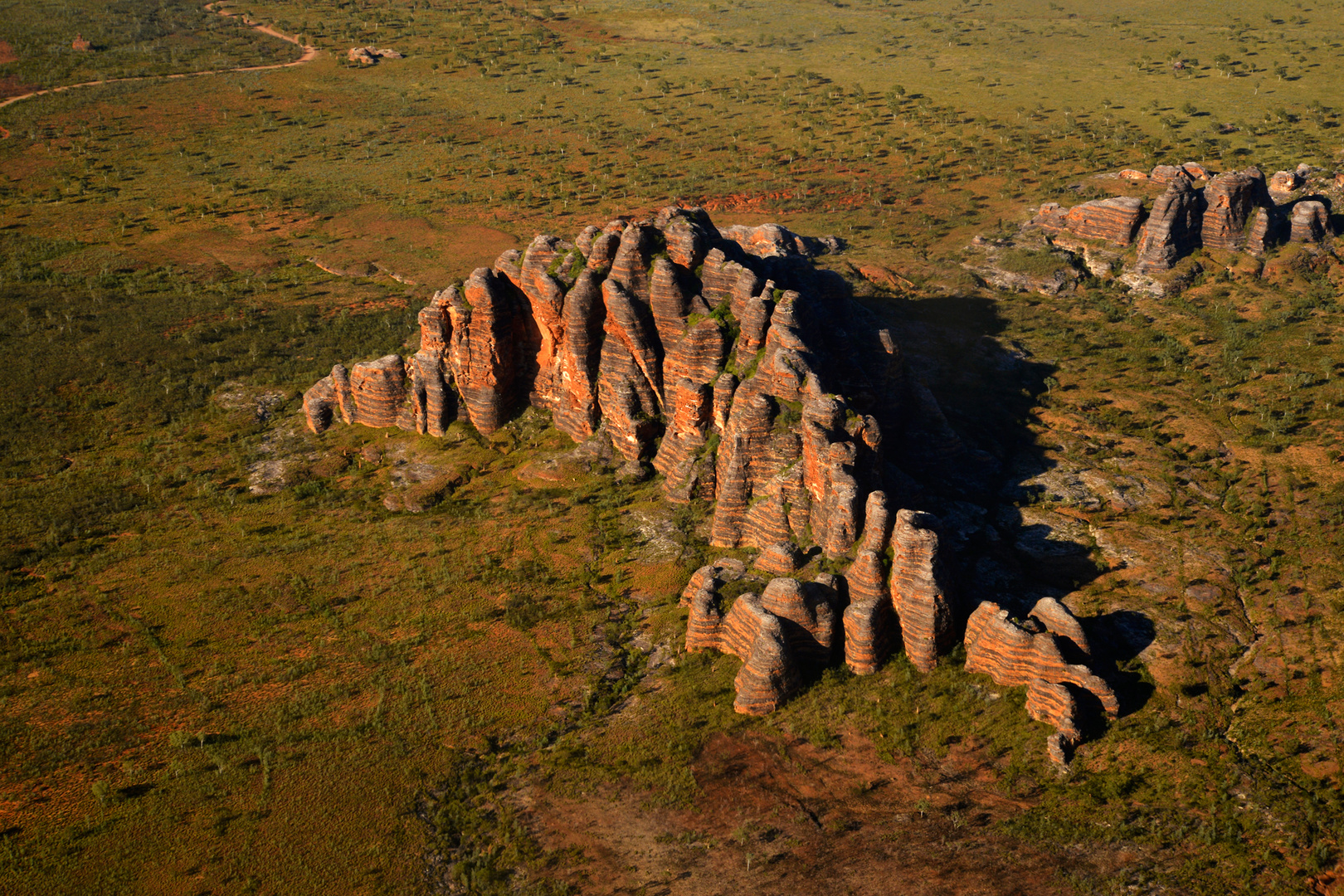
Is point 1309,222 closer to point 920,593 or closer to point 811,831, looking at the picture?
point 920,593

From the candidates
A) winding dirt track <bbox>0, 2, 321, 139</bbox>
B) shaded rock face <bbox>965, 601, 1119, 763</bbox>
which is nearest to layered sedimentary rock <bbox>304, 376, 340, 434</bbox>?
shaded rock face <bbox>965, 601, 1119, 763</bbox>

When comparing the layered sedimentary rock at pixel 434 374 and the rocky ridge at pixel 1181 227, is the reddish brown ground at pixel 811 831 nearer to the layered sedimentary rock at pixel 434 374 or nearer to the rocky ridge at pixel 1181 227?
the layered sedimentary rock at pixel 434 374

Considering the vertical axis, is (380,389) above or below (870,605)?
below

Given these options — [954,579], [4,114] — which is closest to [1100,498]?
[954,579]

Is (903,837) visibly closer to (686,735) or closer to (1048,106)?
(686,735)

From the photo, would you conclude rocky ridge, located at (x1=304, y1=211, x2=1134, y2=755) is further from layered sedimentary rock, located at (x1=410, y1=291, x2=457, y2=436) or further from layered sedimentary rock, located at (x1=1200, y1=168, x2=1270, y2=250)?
layered sedimentary rock, located at (x1=1200, y1=168, x2=1270, y2=250)

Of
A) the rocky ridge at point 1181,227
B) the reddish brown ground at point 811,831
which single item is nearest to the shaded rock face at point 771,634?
the reddish brown ground at point 811,831

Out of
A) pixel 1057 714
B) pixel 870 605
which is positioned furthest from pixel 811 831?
pixel 1057 714
